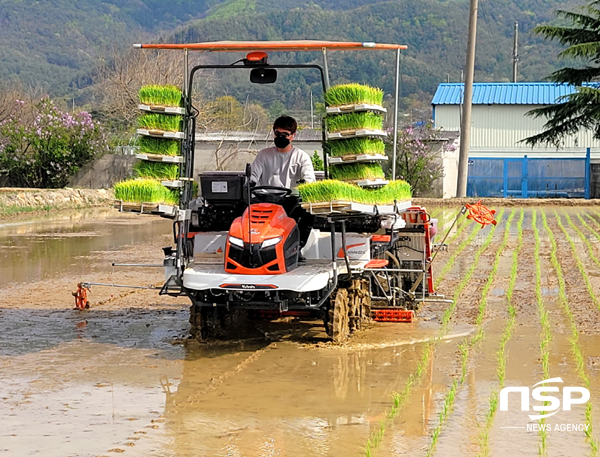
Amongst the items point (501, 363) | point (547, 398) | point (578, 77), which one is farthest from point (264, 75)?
point (578, 77)

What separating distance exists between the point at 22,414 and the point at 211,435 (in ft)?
4.99

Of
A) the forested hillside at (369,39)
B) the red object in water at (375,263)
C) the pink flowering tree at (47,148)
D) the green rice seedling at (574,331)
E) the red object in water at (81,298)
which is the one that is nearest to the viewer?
the green rice seedling at (574,331)

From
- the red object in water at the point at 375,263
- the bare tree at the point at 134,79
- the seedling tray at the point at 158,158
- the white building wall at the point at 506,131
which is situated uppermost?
the bare tree at the point at 134,79

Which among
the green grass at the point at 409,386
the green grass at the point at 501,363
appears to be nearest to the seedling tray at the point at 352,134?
the green grass at the point at 409,386

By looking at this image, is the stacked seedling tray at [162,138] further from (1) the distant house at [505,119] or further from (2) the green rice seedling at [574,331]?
(1) the distant house at [505,119]

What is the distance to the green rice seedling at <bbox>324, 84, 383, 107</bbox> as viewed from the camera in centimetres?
966

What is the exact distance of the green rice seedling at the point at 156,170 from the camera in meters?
9.91

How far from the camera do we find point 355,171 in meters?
9.82

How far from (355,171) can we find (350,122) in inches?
18.4

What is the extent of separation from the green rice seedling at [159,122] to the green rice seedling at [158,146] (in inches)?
4.8

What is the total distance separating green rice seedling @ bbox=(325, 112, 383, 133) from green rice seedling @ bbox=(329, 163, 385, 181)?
0.35 m

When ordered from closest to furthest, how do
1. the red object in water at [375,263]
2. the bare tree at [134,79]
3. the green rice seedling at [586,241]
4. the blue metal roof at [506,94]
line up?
the red object in water at [375,263] → the green rice seedling at [586,241] → the bare tree at [134,79] → the blue metal roof at [506,94]

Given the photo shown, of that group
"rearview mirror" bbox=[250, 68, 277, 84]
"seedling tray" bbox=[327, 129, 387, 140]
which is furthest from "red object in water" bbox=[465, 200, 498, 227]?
"rearview mirror" bbox=[250, 68, 277, 84]

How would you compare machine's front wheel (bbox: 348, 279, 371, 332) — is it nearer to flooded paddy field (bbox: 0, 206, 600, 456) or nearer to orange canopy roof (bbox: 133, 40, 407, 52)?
flooded paddy field (bbox: 0, 206, 600, 456)
